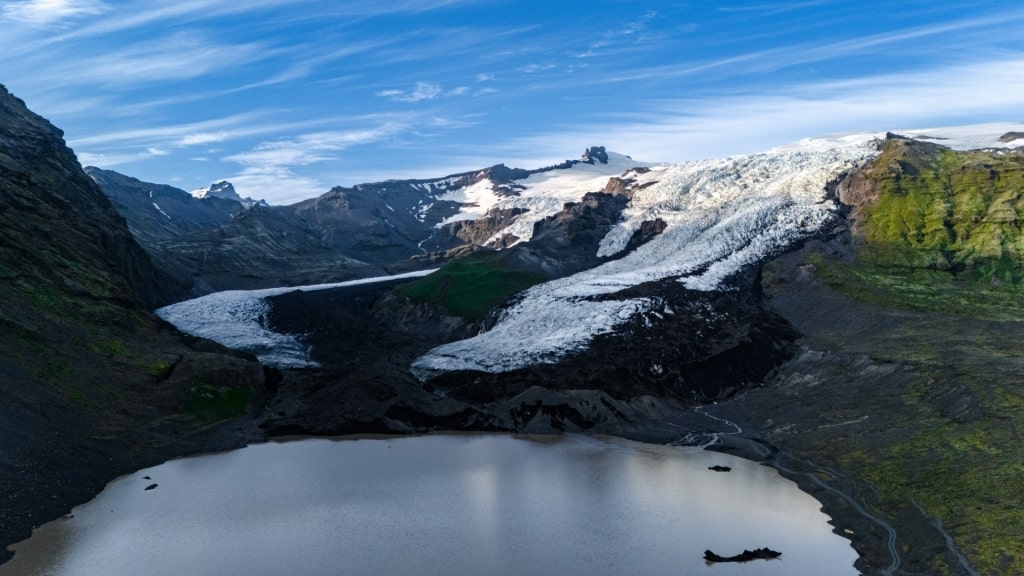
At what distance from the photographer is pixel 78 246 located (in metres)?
A: 80.4

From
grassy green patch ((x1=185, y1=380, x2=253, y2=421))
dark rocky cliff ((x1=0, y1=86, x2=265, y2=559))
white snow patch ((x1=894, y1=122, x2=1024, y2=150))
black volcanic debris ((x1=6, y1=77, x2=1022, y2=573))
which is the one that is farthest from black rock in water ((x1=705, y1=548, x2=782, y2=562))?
white snow patch ((x1=894, y1=122, x2=1024, y2=150))

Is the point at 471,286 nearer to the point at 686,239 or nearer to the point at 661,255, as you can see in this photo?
the point at 661,255

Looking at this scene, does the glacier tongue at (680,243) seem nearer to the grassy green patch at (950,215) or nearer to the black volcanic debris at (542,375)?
the black volcanic debris at (542,375)

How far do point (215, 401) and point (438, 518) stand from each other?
98.0 feet

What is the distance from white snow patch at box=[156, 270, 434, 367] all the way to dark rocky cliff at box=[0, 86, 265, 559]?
30.3 ft

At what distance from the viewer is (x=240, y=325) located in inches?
3959

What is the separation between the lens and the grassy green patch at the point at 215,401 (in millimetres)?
60125

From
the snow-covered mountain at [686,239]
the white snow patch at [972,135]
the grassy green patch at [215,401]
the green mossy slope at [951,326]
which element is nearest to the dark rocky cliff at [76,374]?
the grassy green patch at [215,401]

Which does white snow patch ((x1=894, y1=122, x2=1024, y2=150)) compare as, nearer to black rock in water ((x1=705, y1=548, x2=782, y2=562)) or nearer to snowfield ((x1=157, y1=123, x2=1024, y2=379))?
snowfield ((x1=157, y1=123, x2=1024, y2=379))

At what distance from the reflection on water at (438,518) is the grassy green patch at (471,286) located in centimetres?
4987

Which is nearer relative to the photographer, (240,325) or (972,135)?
(240,325)

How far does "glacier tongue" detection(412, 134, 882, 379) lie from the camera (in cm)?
7881

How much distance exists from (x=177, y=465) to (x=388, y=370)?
1862cm

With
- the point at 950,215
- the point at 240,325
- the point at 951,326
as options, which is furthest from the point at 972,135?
the point at 240,325
